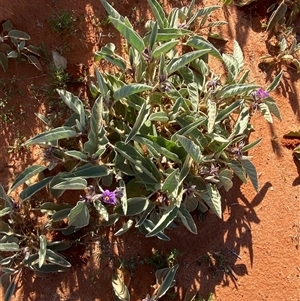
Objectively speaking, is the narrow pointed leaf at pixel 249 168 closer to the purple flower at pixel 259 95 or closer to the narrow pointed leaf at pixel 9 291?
the purple flower at pixel 259 95

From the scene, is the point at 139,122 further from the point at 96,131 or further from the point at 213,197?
the point at 213,197

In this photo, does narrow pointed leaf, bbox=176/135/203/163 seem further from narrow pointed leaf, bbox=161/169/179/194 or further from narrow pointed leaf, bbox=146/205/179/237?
narrow pointed leaf, bbox=146/205/179/237

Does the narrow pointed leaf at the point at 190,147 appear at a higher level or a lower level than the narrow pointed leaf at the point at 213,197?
higher

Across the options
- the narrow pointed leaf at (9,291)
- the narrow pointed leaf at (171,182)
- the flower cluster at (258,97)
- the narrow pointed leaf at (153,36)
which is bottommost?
→ the narrow pointed leaf at (9,291)

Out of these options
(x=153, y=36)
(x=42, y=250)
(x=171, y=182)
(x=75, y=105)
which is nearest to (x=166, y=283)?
(x=171, y=182)

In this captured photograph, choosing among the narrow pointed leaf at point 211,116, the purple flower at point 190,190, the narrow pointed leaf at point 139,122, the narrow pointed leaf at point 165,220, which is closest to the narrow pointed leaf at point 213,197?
the purple flower at point 190,190

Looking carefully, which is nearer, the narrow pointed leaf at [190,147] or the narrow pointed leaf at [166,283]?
the narrow pointed leaf at [190,147]

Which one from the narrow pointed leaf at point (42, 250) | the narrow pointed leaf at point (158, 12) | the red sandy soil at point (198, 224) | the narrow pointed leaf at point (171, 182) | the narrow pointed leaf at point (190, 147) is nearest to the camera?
the narrow pointed leaf at point (190, 147)

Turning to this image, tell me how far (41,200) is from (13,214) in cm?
28

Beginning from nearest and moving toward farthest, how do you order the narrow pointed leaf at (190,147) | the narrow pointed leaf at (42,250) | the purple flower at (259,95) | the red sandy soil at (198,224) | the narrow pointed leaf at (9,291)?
the narrow pointed leaf at (190,147), the narrow pointed leaf at (42,250), the narrow pointed leaf at (9,291), the purple flower at (259,95), the red sandy soil at (198,224)

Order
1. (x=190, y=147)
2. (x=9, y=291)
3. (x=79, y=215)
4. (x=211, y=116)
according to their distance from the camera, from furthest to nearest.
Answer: (x=9, y=291) → (x=211, y=116) → (x=79, y=215) → (x=190, y=147)

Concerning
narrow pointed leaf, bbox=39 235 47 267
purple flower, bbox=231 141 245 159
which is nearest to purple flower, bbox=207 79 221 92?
purple flower, bbox=231 141 245 159

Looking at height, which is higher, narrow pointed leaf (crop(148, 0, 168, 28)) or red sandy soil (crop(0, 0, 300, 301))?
narrow pointed leaf (crop(148, 0, 168, 28))

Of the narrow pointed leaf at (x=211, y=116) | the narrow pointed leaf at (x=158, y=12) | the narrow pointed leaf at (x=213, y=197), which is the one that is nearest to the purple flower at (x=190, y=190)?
the narrow pointed leaf at (x=213, y=197)
